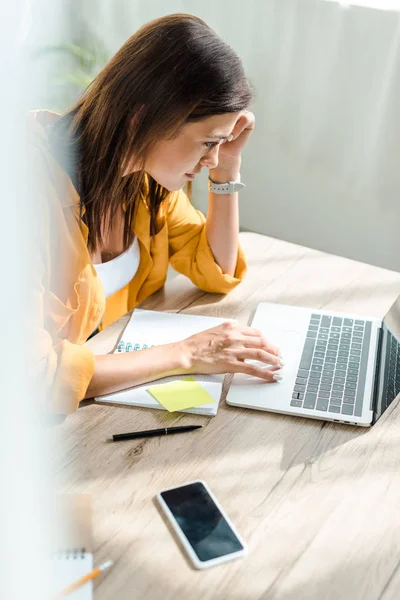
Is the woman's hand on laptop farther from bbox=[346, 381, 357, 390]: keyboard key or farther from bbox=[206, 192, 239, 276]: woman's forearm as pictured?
bbox=[206, 192, 239, 276]: woman's forearm

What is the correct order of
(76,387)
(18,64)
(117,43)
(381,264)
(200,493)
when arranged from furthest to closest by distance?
1. (117,43)
2. (381,264)
3. (76,387)
4. (200,493)
5. (18,64)

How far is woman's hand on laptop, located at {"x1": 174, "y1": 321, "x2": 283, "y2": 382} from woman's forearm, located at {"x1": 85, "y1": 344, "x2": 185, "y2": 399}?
0.02 m

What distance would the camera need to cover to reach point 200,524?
78cm

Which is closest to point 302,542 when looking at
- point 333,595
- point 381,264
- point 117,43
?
point 333,595

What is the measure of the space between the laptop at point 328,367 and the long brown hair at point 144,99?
377 millimetres

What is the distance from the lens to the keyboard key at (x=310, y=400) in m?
1.01

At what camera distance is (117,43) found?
2.57 meters

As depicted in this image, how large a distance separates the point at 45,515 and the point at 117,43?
2.60 m

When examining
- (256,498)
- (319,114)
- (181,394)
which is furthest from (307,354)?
(319,114)

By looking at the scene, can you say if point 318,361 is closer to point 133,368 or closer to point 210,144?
point 133,368

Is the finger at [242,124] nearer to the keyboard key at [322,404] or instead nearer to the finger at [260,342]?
the finger at [260,342]

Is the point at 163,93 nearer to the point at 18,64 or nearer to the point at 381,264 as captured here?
the point at 18,64

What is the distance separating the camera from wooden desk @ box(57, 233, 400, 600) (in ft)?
2.36

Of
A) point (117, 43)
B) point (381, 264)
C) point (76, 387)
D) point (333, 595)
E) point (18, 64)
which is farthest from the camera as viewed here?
point (117, 43)
